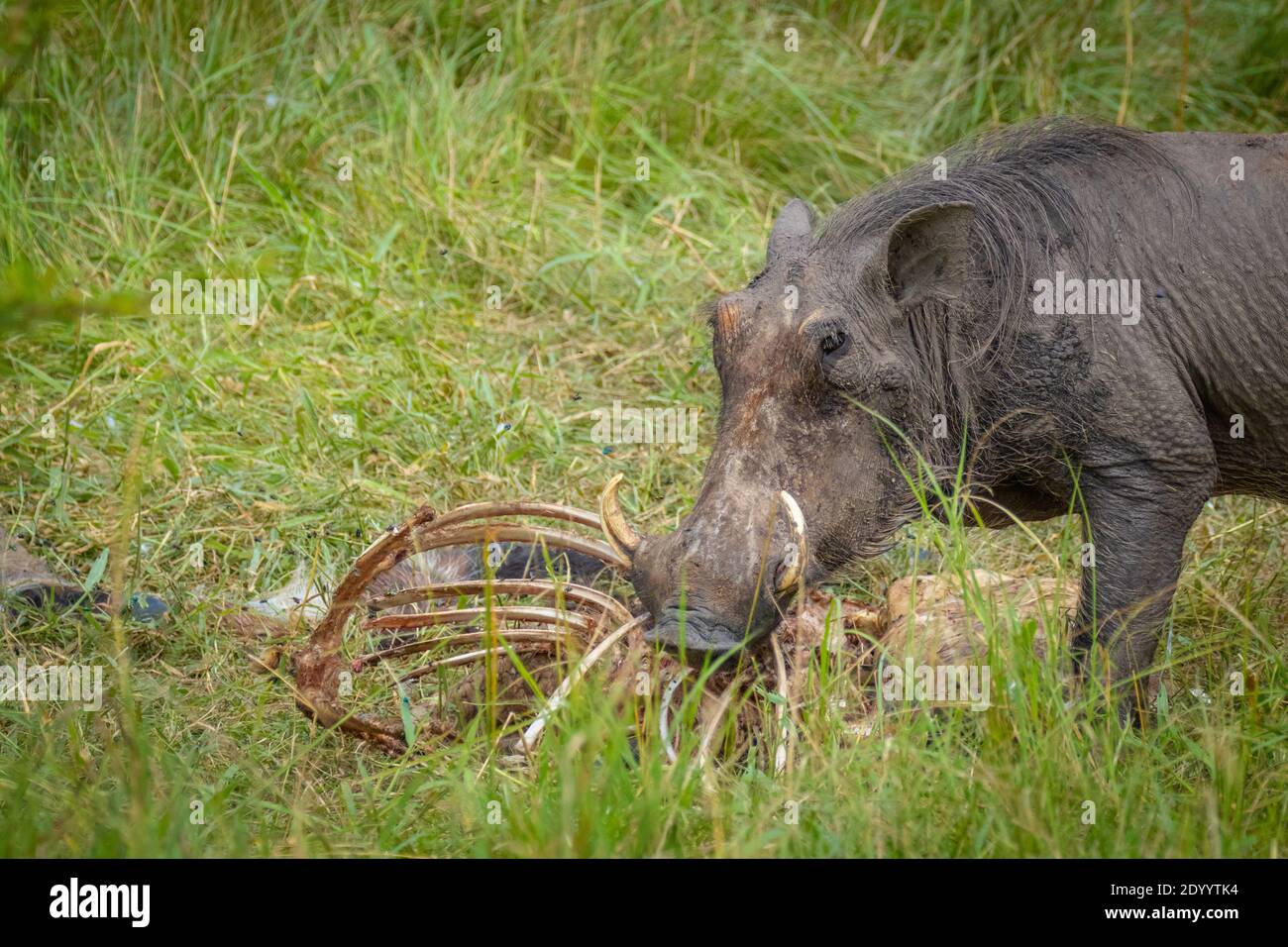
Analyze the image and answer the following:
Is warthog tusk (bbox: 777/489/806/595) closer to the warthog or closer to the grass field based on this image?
the warthog

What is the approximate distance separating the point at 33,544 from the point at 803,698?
99.9 inches

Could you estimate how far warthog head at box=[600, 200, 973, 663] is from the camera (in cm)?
306

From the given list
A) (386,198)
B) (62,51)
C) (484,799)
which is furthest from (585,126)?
(484,799)

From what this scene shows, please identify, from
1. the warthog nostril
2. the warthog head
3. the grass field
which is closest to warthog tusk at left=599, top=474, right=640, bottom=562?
the warthog head

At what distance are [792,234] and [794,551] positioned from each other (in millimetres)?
936

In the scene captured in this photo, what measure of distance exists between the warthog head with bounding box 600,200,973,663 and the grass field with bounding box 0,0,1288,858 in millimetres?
255

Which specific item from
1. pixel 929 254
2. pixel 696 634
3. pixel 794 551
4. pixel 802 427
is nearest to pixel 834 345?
pixel 802 427

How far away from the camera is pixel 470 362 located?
5.45 m

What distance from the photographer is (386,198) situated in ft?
19.9

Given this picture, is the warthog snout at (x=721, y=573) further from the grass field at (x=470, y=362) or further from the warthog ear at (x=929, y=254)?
the warthog ear at (x=929, y=254)

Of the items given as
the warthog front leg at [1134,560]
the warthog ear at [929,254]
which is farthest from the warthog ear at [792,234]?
the warthog front leg at [1134,560]

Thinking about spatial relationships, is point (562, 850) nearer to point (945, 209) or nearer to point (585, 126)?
point (945, 209)

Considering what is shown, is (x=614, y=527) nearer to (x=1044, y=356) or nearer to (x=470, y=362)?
(x=1044, y=356)
